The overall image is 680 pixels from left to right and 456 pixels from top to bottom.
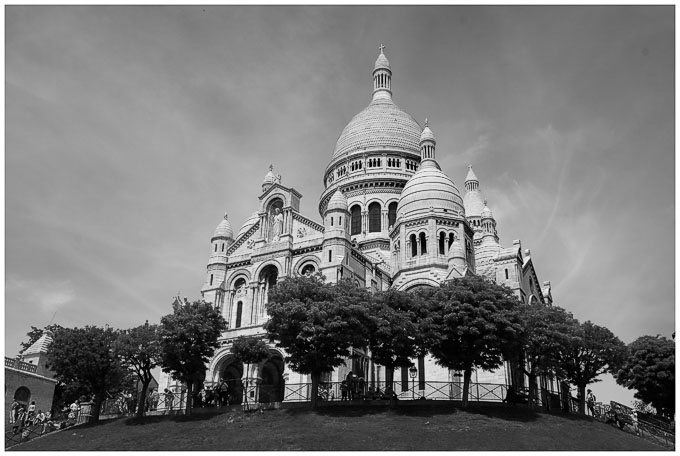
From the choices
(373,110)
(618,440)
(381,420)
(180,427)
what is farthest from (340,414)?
(373,110)

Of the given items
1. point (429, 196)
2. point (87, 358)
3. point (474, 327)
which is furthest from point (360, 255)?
point (87, 358)

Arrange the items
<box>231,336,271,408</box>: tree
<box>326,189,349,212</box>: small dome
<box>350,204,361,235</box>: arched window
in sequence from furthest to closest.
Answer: <box>350,204,361,235</box>: arched window
<box>326,189,349,212</box>: small dome
<box>231,336,271,408</box>: tree

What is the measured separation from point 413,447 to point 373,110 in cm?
5531

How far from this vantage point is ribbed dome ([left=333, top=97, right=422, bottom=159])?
7281 centimetres

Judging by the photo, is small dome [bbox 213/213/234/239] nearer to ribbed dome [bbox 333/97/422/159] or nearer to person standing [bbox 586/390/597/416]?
ribbed dome [bbox 333/97/422/159]

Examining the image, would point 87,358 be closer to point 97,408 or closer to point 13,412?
point 97,408

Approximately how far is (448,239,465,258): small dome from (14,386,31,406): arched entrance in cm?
3234

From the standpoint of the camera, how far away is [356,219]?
67.9m

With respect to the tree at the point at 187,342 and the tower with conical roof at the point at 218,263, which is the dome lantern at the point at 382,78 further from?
the tree at the point at 187,342

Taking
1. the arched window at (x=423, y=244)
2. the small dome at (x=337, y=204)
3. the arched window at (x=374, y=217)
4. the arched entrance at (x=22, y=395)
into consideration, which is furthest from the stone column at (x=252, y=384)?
the arched window at (x=374, y=217)

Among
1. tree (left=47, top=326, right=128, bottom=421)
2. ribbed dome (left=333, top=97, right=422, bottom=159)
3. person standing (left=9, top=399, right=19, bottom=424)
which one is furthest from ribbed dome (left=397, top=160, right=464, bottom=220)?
person standing (left=9, top=399, right=19, bottom=424)

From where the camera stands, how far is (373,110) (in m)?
77.9

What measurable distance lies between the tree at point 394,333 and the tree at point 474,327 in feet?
3.64

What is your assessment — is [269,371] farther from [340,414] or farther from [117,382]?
[340,414]
